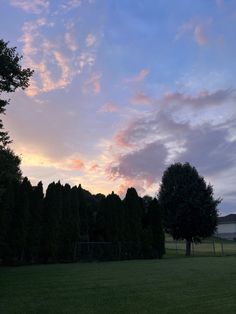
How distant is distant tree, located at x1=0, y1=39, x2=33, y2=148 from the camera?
15511 mm

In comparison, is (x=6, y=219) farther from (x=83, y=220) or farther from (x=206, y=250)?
(x=206, y=250)

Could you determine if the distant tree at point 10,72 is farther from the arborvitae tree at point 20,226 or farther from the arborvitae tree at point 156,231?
the arborvitae tree at point 156,231

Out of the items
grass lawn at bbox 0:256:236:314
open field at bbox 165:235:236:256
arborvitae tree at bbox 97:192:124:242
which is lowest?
grass lawn at bbox 0:256:236:314

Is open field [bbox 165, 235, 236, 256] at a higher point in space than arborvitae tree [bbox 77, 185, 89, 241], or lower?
lower

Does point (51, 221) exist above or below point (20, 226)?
above

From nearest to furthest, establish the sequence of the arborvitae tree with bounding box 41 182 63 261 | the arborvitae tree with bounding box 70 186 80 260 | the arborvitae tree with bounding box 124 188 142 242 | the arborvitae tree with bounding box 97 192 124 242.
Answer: the arborvitae tree with bounding box 41 182 63 261 → the arborvitae tree with bounding box 70 186 80 260 → the arborvitae tree with bounding box 97 192 124 242 → the arborvitae tree with bounding box 124 188 142 242

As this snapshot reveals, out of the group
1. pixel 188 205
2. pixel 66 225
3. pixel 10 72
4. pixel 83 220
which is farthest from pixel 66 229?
pixel 188 205

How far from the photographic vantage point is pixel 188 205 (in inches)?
1855

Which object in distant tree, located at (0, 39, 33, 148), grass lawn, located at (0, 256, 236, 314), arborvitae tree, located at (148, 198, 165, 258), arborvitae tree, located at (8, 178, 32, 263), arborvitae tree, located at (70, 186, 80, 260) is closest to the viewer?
grass lawn, located at (0, 256, 236, 314)

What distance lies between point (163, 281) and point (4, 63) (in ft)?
31.0

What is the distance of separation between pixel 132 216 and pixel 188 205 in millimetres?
11909

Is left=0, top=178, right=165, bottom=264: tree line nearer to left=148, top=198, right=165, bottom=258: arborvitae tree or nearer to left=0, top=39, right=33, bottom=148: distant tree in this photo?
left=148, top=198, right=165, bottom=258: arborvitae tree

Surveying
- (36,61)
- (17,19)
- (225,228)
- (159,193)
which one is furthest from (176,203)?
(225,228)

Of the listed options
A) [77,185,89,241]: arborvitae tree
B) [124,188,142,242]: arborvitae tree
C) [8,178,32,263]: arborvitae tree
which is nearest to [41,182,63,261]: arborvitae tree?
[8,178,32,263]: arborvitae tree
